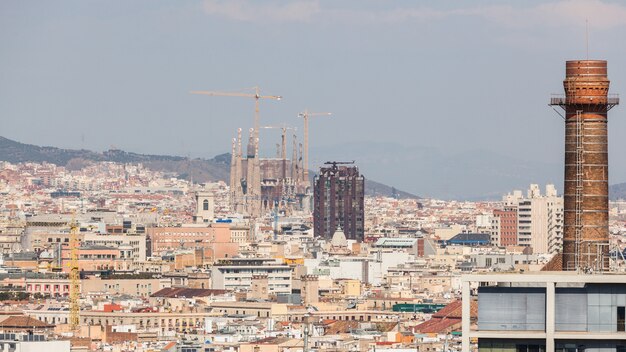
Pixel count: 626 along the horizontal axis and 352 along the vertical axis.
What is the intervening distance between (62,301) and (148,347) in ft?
118

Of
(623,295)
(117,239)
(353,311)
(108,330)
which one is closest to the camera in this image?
(623,295)

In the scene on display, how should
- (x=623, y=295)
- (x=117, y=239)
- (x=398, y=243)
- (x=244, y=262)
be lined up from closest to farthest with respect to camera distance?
(x=623, y=295) → (x=244, y=262) → (x=117, y=239) → (x=398, y=243)

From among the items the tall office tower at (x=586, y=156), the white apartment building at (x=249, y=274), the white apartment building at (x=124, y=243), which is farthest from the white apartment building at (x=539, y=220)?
the tall office tower at (x=586, y=156)

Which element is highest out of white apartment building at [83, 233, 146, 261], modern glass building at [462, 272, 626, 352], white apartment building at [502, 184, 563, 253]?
white apartment building at [502, 184, 563, 253]

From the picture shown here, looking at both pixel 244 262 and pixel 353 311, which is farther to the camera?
pixel 244 262

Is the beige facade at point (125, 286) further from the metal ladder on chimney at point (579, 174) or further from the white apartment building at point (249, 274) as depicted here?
the metal ladder on chimney at point (579, 174)

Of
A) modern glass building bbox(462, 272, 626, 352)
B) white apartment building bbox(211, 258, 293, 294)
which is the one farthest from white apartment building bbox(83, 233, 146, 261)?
modern glass building bbox(462, 272, 626, 352)

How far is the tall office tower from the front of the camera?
53.5m

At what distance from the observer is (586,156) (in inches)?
2120

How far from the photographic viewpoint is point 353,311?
119 m

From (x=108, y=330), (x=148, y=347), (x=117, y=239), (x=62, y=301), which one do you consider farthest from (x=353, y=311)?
(x=117, y=239)

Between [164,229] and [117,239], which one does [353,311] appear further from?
[164,229]

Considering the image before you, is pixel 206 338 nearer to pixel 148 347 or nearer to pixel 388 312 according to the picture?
pixel 148 347

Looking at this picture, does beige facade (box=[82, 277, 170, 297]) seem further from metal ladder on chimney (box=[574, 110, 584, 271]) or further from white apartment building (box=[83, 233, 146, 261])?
metal ladder on chimney (box=[574, 110, 584, 271])
